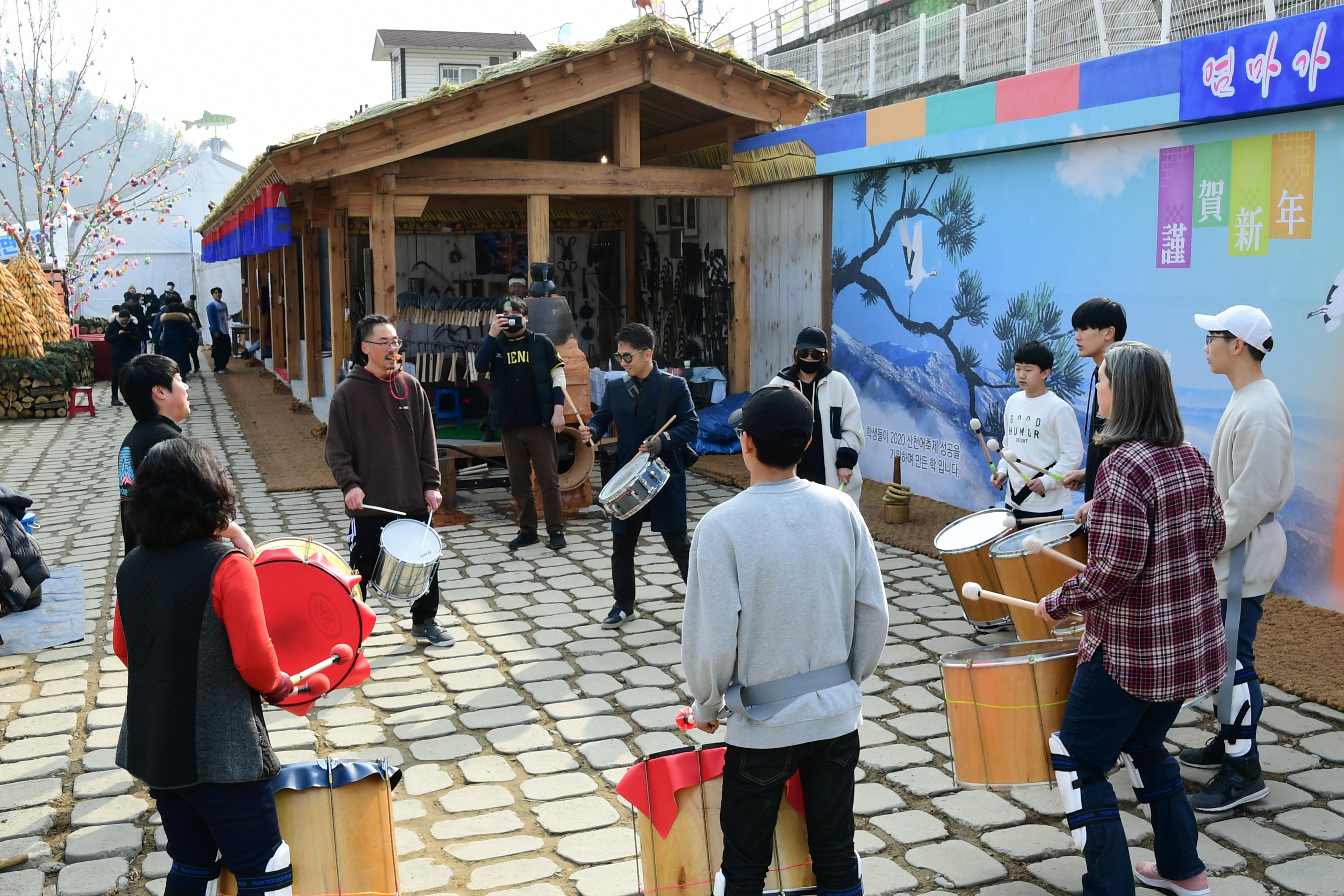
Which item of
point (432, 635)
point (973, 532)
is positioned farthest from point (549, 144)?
point (973, 532)

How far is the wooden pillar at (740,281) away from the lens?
41.7 feet

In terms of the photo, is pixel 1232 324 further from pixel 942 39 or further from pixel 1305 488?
pixel 942 39

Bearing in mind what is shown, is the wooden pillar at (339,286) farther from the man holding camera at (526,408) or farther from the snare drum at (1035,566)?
the snare drum at (1035,566)

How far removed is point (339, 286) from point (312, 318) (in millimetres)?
2938

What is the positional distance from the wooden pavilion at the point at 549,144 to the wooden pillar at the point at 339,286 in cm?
2

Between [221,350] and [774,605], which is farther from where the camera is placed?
[221,350]

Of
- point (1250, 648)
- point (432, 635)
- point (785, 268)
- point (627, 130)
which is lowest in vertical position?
point (432, 635)

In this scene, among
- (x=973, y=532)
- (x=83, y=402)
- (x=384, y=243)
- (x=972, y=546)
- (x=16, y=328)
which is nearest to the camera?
(x=972, y=546)

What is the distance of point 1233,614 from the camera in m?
4.16

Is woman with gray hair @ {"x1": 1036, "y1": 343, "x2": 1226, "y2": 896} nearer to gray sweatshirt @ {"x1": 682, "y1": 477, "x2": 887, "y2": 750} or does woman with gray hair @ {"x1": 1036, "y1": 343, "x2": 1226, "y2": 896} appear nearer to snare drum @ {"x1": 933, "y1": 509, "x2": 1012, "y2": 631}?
gray sweatshirt @ {"x1": 682, "y1": 477, "x2": 887, "y2": 750}

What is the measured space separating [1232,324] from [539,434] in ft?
17.9

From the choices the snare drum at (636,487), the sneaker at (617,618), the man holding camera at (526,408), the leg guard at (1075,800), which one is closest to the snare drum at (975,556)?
the snare drum at (636,487)

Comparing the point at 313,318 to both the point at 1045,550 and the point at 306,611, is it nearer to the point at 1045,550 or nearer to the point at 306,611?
the point at 306,611

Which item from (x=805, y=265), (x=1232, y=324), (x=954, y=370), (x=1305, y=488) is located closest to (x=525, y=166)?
(x=805, y=265)
